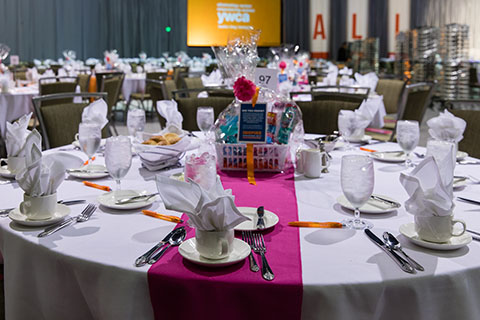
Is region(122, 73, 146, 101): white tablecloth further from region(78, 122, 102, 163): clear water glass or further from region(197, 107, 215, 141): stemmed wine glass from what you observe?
region(78, 122, 102, 163): clear water glass

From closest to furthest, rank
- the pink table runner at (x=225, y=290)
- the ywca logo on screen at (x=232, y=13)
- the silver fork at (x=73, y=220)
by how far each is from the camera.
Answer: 1. the pink table runner at (x=225, y=290)
2. the silver fork at (x=73, y=220)
3. the ywca logo on screen at (x=232, y=13)

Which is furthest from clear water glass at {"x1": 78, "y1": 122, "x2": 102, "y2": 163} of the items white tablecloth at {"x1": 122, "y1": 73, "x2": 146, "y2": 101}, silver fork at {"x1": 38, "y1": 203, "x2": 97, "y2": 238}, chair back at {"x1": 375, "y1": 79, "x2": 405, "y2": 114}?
white tablecloth at {"x1": 122, "y1": 73, "x2": 146, "y2": 101}

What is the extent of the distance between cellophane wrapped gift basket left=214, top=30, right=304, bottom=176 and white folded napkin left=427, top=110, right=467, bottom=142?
49cm

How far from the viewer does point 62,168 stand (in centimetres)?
119

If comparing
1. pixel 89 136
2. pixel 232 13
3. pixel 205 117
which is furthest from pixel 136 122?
pixel 232 13

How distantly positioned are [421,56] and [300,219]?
35.5ft

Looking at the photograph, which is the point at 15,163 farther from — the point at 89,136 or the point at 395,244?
the point at 395,244

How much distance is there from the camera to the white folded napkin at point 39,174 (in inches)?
45.4

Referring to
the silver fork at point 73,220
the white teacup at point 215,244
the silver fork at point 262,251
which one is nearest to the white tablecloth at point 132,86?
the silver fork at point 73,220

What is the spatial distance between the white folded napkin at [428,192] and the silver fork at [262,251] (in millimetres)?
319

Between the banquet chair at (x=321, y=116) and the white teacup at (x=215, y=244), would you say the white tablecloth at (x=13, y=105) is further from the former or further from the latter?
the white teacup at (x=215, y=244)

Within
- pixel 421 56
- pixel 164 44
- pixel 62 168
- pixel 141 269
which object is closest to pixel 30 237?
pixel 62 168

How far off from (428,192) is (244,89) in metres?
0.78

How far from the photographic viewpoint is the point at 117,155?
4.42 feet
